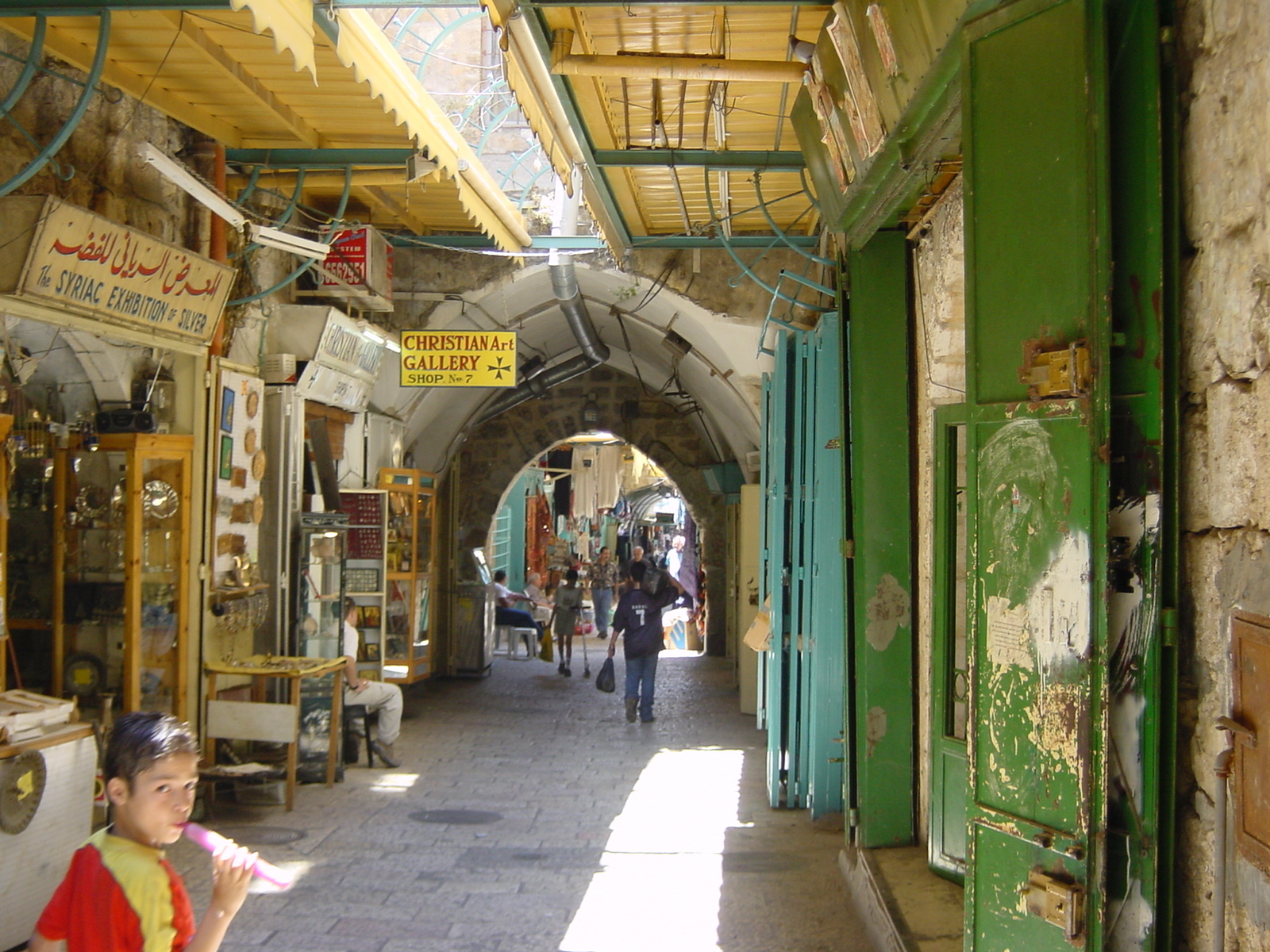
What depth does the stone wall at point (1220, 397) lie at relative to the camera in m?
2.06

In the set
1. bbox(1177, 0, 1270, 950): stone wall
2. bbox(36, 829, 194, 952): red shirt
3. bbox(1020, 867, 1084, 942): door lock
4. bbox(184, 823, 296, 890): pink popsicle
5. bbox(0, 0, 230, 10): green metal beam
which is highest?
bbox(0, 0, 230, 10): green metal beam

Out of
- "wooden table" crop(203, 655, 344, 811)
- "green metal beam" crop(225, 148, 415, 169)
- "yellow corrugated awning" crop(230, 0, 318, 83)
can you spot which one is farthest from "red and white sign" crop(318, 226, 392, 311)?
"yellow corrugated awning" crop(230, 0, 318, 83)

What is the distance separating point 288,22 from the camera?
397cm

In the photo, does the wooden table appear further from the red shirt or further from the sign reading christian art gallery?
the red shirt

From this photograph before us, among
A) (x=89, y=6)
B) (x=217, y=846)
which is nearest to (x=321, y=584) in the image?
(x=89, y=6)

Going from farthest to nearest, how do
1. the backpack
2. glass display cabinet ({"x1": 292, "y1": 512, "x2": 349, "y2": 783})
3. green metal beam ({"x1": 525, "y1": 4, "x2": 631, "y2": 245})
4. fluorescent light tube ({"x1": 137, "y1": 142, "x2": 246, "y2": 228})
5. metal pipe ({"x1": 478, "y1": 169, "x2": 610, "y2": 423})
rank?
the backpack < metal pipe ({"x1": 478, "y1": 169, "x2": 610, "y2": 423}) < glass display cabinet ({"x1": 292, "y1": 512, "x2": 349, "y2": 783}) < fluorescent light tube ({"x1": 137, "y1": 142, "x2": 246, "y2": 228}) < green metal beam ({"x1": 525, "y1": 4, "x2": 631, "y2": 245})

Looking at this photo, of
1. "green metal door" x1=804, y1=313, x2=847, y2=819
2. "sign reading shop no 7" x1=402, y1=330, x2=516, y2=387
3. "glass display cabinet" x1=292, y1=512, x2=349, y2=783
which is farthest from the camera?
"sign reading shop no 7" x1=402, y1=330, x2=516, y2=387

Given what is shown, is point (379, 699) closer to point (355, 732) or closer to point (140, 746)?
point (355, 732)

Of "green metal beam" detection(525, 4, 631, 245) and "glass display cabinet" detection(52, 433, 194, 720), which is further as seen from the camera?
"glass display cabinet" detection(52, 433, 194, 720)

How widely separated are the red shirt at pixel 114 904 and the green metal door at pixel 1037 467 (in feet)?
6.18

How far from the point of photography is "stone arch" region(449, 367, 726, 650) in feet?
47.6

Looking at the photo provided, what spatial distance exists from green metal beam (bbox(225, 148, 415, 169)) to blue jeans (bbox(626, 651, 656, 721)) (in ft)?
16.4

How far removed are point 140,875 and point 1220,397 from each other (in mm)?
2311

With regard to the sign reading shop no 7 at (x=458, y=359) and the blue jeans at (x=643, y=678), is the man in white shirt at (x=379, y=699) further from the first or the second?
the blue jeans at (x=643, y=678)
